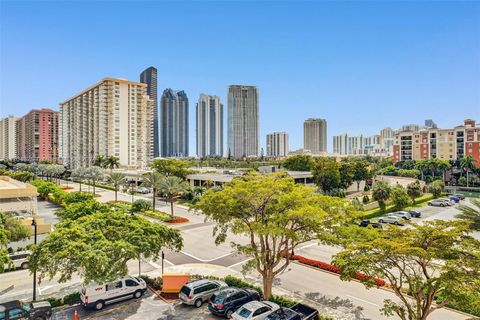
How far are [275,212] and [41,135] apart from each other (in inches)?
7389

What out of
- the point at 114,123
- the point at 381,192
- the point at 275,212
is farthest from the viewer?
the point at 114,123

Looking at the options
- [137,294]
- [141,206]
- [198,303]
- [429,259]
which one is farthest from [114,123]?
[429,259]

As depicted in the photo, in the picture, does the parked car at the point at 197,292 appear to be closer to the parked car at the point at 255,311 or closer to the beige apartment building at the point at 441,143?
the parked car at the point at 255,311

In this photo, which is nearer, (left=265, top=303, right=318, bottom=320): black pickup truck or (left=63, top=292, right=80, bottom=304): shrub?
(left=265, top=303, right=318, bottom=320): black pickup truck

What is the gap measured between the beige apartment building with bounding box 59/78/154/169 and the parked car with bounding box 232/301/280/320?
100 meters

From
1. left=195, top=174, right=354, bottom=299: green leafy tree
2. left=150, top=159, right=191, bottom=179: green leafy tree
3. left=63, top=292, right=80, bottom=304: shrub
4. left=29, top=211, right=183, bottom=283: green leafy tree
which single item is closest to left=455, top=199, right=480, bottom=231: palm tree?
left=195, top=174, right=354, bottom=299: green leafy tree

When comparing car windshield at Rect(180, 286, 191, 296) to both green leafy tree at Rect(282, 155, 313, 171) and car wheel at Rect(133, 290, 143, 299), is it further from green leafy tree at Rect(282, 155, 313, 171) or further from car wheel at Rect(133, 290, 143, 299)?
green leafy tree at Rect(282, 155, 313, 171)

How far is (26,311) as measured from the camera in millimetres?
15656

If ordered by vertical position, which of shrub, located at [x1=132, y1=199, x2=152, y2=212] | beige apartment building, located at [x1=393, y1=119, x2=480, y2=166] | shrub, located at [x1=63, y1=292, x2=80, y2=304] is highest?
beige apartment building, located at [x1=393, y1=119, x2=480, y2=166]

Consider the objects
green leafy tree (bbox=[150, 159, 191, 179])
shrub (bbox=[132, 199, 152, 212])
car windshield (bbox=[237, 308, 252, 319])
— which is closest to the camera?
car windshield (bbox=[237, 308, 252, 319])

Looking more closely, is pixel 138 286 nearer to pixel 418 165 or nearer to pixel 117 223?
pixel 117 223

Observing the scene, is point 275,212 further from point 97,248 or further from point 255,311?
point 97,248

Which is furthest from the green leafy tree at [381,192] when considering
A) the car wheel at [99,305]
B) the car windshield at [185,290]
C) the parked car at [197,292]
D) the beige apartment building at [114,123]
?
the beige apartment building at [114,123]

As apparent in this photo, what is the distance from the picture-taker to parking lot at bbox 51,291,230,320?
54.6ft
